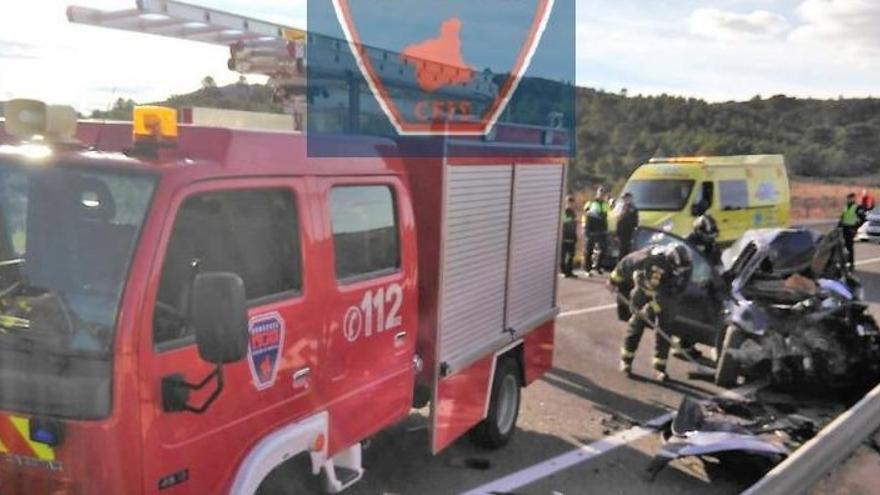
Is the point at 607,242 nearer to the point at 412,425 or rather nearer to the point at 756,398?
the point at 756,398

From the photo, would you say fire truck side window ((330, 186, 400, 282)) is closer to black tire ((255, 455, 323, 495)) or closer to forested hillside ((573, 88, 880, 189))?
black tire ((255, 455, 323, 495))

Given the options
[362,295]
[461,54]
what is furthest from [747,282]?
[362,295]

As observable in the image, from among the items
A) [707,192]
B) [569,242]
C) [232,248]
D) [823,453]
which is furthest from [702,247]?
[707,192]

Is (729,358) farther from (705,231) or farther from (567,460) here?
(567,460)

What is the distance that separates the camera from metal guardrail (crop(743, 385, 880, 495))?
4.22 metres

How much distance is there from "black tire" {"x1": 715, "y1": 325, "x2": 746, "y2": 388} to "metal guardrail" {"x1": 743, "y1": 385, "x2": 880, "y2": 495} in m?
1.34

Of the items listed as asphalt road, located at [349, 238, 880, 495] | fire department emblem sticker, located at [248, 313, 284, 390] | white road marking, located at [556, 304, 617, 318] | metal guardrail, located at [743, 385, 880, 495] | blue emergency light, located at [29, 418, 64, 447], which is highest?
fire department emblem sticker, located at [248, 313, 284, 390]

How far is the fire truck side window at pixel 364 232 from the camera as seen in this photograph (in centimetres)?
386

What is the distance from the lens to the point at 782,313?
7.27 metres

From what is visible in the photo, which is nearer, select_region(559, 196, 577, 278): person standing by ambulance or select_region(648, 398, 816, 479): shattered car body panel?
select_region(648, 398, 816, 479): shattered car body panel

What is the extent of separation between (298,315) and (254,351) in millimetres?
300

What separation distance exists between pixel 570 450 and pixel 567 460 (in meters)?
0.22

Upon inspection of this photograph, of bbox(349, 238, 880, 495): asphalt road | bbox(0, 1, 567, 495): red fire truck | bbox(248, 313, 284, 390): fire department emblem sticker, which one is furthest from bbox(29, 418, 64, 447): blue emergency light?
bbox(349, 238, 880, 495): asphalt road

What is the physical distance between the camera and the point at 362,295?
3982 mm
